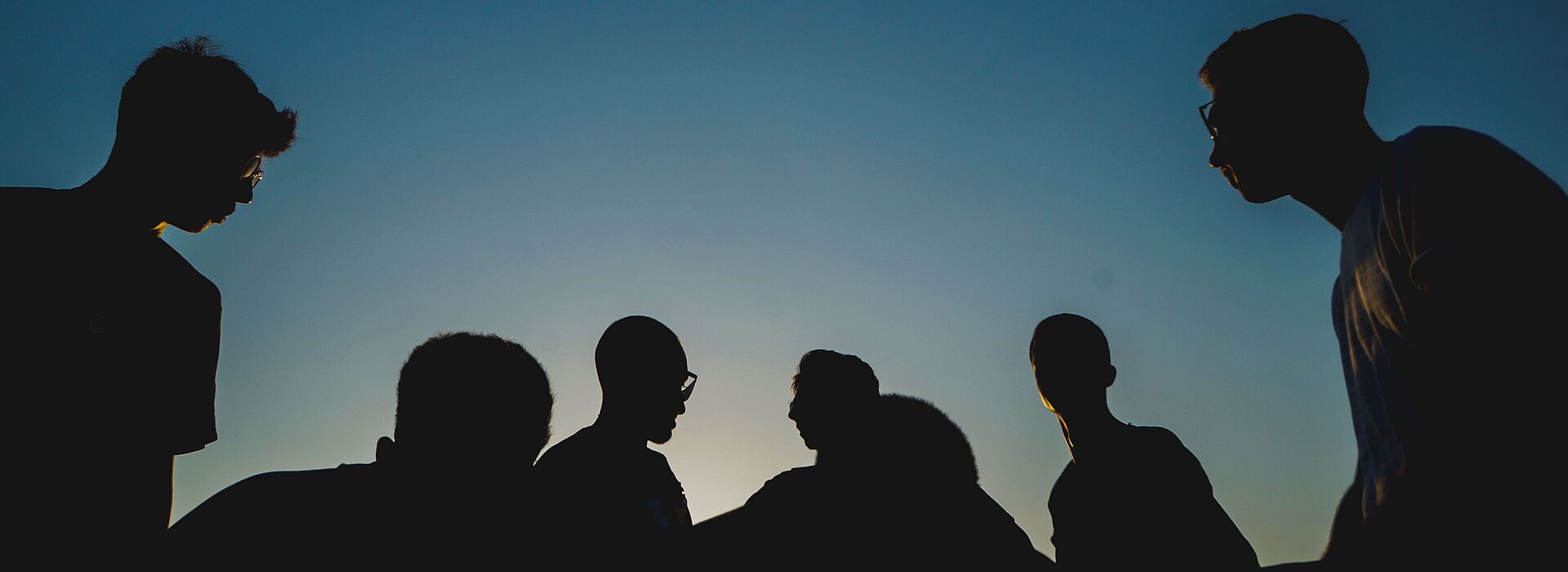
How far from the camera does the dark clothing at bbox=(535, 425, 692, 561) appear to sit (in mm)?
2504

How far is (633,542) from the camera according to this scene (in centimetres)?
261

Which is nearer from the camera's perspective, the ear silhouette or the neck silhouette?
the neck silhouette

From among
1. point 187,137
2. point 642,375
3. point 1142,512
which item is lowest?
point 1142,512

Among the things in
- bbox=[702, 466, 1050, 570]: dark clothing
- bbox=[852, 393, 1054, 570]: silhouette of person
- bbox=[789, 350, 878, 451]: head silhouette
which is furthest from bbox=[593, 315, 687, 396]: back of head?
bbox=[852, 393, 1054, 570]: silhouette of person

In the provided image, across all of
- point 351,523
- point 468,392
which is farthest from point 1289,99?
point 351,523

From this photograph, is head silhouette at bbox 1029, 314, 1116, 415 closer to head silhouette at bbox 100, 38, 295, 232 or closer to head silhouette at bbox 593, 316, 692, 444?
head silhouette at bbox 593, 316, 692, 444

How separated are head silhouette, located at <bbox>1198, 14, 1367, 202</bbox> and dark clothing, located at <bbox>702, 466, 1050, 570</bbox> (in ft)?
5.18

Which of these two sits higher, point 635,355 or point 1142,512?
point 635,355

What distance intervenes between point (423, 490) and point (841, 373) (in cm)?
266

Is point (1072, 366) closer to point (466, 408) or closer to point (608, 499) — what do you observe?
point (608, 499)

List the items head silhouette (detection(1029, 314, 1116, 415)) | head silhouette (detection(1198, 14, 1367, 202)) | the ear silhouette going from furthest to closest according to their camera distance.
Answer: head silhouette (detection(1029, 314, 1116, 415)) → the ear silhouette → head silhouette (detection(1198, 14, 1367, 202))

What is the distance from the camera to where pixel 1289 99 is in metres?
2.05

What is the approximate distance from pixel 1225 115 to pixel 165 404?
3.25 metres

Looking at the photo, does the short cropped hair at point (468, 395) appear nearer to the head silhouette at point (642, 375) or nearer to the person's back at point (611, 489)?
the person's back at point (611, 489)
